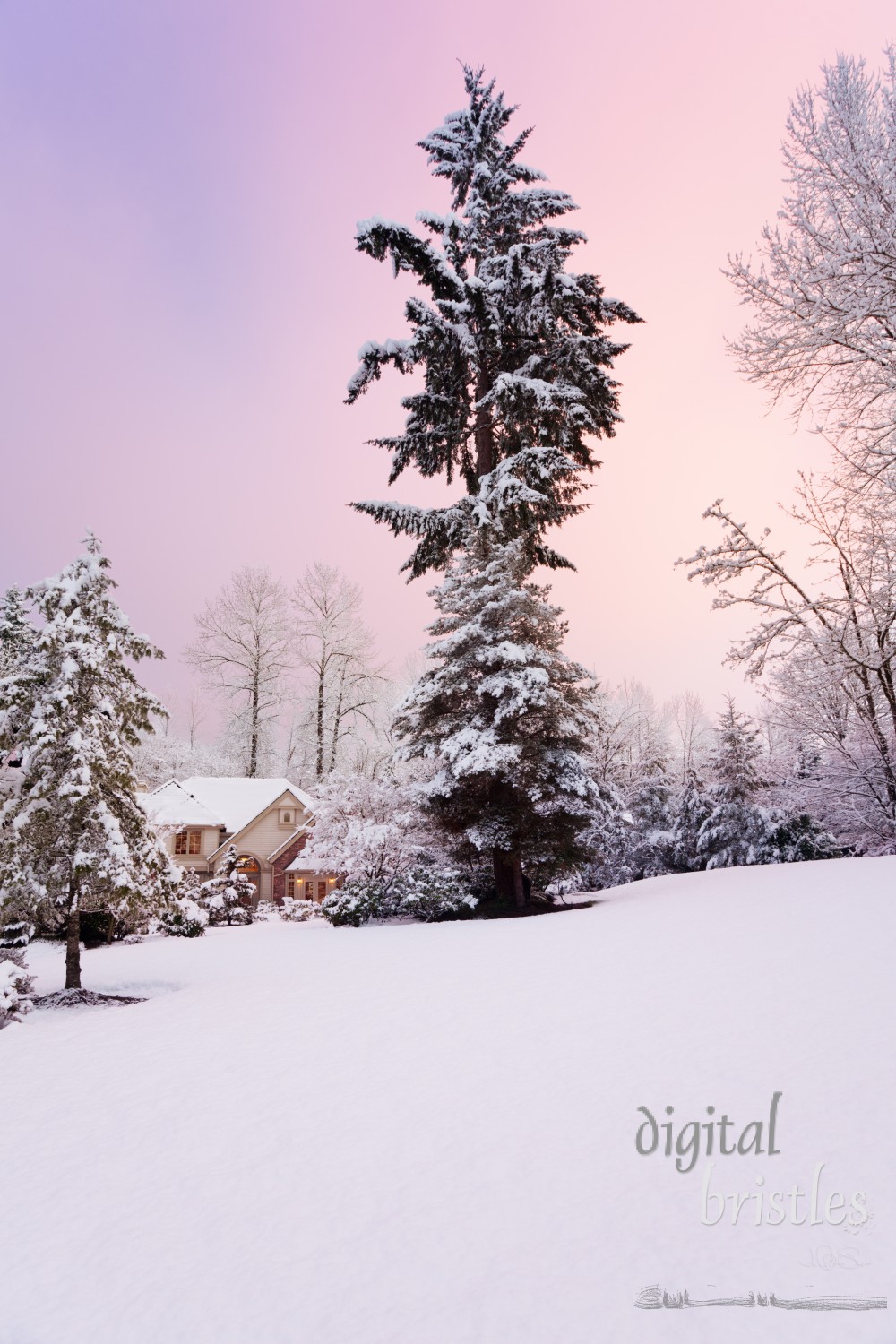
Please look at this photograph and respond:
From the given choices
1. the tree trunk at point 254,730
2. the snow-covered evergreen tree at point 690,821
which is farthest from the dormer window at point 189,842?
the snow-covered evergreen tree at point 690,821

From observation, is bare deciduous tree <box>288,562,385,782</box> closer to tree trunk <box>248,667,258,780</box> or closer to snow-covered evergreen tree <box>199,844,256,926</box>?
tree trunk <box>248,667,258,780</box>

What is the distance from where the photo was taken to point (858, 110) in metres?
7.07

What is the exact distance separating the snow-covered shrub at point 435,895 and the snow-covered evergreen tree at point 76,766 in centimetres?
613

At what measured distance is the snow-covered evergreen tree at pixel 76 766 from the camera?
927 centimetres

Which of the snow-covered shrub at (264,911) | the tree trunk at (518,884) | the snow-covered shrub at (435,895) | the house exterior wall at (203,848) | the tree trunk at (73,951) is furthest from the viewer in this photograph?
the house exterior wall at (203,848)

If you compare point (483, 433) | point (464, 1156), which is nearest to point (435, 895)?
point (464, 1156)

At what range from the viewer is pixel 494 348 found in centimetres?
1741

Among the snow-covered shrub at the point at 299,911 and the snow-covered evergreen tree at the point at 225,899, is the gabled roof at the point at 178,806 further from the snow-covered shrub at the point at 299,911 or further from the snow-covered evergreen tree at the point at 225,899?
the snow-covered shrub at the point at 299,911

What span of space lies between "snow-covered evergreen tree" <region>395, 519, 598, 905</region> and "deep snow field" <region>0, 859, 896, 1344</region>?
6.40 metres

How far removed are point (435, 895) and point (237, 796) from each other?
893 inches

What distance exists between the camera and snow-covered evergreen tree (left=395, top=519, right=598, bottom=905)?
13.8 metres

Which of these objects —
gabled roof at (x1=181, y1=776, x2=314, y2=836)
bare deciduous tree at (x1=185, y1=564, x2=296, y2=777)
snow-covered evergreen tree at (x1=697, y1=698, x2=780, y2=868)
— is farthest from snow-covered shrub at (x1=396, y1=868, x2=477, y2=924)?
bare deciduous tree at (x1=185, y1=564, x2=296, y2=777)

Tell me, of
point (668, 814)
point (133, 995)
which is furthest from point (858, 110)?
point (668, 814)

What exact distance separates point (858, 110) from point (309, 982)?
11.8 meters
